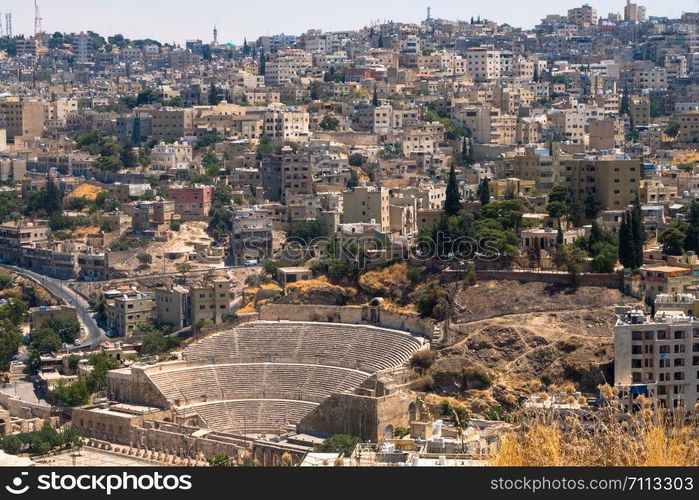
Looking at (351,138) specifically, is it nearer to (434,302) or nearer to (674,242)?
(434,302)

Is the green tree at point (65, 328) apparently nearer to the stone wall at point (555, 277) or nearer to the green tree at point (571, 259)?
the stone wall at point (555, 277)

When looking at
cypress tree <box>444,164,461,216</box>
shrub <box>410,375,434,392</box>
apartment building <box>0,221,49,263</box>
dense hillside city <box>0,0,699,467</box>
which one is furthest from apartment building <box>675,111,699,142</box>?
shrub <box>410,375,434,392</box>

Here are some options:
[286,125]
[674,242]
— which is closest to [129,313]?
[674,242]

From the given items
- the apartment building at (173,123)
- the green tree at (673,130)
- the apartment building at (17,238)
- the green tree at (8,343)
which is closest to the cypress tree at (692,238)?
the green tree at (8,343)

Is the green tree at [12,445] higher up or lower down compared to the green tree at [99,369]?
lower down

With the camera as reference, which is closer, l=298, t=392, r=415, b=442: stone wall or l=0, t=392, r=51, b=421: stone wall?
l=298, t=392, r=415, b=442: stone wall

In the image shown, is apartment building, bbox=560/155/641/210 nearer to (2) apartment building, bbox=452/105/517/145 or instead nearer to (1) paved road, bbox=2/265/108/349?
(1) paved road, bbox=2/265/108/349
